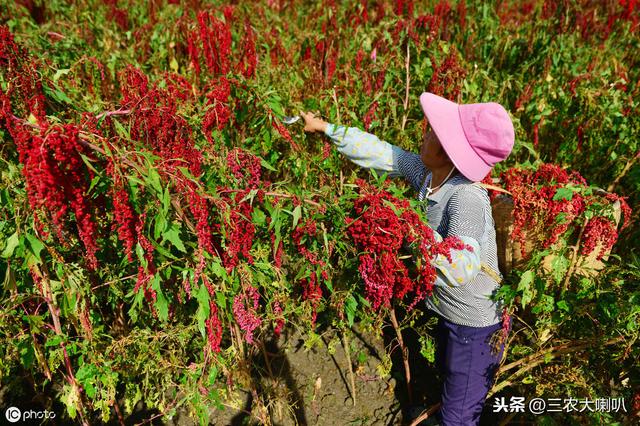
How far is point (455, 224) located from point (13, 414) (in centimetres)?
237

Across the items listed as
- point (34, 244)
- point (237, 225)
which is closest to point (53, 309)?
point (34, 244)

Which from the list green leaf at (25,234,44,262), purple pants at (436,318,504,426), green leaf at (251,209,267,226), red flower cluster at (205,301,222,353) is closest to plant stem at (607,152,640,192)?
purple pants at (436,318,504,426)

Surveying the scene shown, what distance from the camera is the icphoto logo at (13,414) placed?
2291 millimetres

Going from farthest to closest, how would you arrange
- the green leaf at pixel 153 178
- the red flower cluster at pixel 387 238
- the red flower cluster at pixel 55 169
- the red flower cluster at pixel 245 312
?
the red flower cluster at pixel 245 312, the red flower cluster at pixel 387 238, the green leaf at pixel 153 178, the red flower cluster at pixel 55 169

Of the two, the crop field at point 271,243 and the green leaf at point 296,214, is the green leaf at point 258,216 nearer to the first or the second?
the crop field at point 271,243

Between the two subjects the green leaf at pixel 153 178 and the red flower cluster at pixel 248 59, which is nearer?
the green leaf at pixel 153 178

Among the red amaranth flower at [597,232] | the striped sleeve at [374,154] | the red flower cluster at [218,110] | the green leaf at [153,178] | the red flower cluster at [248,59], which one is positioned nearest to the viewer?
the green leaf at [153,178]

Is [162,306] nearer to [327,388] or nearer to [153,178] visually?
[153,178]

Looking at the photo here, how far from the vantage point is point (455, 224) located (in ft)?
5.72

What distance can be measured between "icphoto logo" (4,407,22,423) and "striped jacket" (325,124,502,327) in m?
2.12

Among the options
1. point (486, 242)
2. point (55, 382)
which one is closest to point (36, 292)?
point (55, 382)

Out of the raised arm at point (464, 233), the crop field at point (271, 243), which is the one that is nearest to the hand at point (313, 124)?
the crop field at point (271, 243)

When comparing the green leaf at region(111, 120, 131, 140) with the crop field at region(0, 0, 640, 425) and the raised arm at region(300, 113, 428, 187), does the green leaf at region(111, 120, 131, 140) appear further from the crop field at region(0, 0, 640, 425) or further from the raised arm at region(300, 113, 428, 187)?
the raised arm at region(300, 113, 428, 187)

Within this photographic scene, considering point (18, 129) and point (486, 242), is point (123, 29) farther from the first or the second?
point (486, 242)
